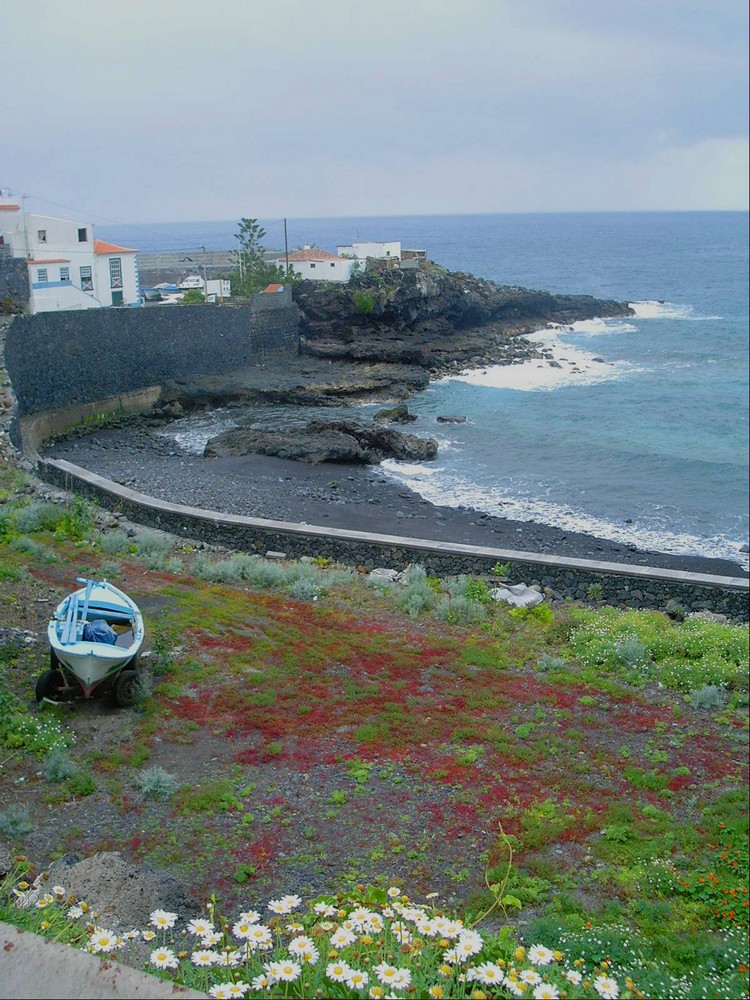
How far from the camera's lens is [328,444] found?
2283 centimetres

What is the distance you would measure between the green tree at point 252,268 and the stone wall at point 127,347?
704 mm

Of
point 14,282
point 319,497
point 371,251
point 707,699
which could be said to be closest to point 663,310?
point 371,251

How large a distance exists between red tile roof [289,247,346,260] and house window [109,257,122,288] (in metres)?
8.64

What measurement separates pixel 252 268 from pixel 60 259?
7557 mm

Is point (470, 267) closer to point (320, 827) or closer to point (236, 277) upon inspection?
point (236, 277)

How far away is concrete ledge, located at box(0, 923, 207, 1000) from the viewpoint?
6.10 feet

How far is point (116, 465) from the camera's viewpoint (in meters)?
20.9

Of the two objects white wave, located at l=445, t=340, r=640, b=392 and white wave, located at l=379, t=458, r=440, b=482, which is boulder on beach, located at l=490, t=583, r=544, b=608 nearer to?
white wave, located at l=379, t=458, r=440, b=482

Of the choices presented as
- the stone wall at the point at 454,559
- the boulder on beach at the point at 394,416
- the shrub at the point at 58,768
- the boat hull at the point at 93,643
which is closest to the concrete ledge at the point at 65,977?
the shrub at the point at 58,768

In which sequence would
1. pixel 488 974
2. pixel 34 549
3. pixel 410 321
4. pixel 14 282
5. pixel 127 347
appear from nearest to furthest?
1. pixel 488 974
2. pixel 34 549
3. pixel 14 282
4. pixel 127 347
5. pixel 410 321

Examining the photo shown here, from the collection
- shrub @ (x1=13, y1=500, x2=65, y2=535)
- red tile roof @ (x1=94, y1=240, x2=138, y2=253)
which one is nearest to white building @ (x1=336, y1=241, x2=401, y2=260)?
red tile roof @ (x1=94, y1=240, x2=138, y2=253)

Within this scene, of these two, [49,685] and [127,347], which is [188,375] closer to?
[127,347]

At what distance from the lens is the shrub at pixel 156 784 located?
6.04 meters

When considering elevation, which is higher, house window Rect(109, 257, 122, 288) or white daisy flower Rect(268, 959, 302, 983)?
house window Rect(109, 257, 122, 288)
